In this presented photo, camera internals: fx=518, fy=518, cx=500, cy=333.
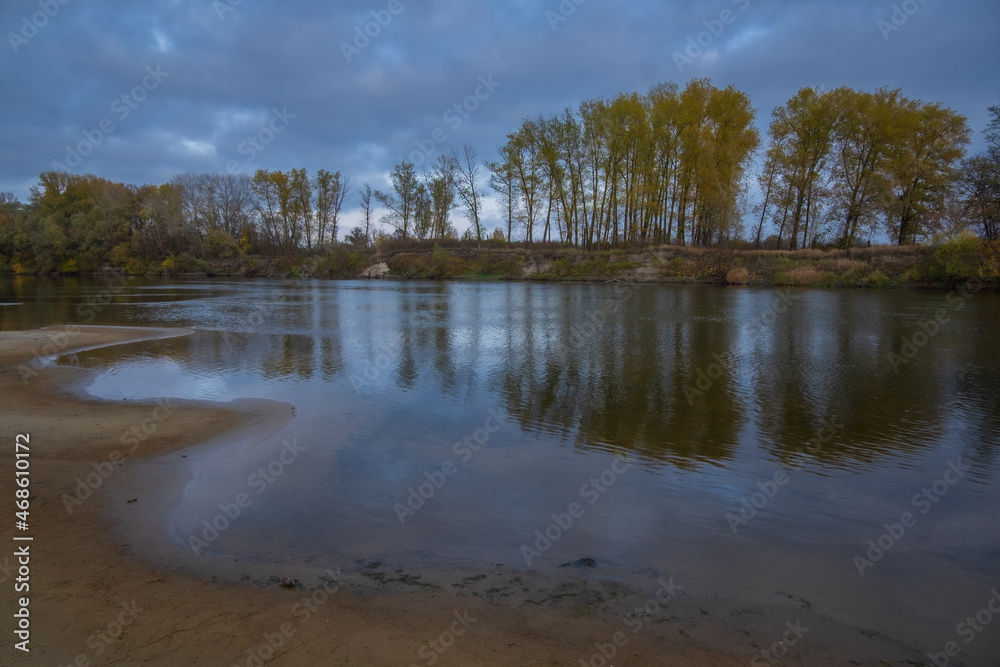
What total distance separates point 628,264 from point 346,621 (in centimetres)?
4543

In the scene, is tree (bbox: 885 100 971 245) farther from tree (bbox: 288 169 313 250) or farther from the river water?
tree (bbox: 288 169 313 250)

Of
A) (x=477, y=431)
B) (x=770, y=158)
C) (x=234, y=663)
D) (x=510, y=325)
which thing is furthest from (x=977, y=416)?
(x=770, y=158)

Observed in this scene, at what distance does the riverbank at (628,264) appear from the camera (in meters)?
35.7

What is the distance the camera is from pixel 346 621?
334 centimetres

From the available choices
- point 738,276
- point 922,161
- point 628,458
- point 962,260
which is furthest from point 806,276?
point 628,458

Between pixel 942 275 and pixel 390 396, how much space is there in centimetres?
4137

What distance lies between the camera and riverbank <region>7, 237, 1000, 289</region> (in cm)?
3566

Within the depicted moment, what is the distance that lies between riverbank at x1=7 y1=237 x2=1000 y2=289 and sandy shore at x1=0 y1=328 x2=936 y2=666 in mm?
41326

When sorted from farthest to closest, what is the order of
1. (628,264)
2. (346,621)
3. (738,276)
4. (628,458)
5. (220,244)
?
(220,244) → (628,264) → (738,276) → (628,458) → (346,621)

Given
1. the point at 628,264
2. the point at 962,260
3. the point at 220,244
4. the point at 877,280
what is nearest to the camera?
the point at 962,260

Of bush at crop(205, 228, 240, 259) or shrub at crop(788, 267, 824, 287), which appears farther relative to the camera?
bush at crop(205, 228, 240, 259)

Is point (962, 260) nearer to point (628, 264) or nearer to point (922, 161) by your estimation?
point (922, 161)

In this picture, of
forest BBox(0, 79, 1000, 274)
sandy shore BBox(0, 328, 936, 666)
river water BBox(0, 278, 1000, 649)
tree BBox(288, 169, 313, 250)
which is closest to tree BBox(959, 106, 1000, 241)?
forest BBox(0, 79, 1000, 274)

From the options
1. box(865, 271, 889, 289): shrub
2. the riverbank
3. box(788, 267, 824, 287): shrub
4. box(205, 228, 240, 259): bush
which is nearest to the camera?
the riverbank
